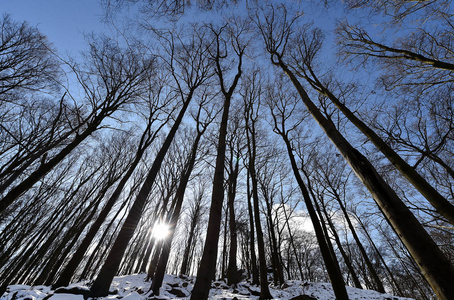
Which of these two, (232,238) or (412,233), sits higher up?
→ (232,238)

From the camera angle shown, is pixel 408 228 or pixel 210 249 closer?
pixel 408 228

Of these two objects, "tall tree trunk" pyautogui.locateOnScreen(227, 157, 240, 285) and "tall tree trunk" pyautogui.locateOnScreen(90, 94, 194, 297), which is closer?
"tall tree trunk" pyautogui.locateOnScreen(90, 94, 194, 297)

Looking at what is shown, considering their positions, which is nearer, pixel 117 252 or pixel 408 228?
pixel 408 228

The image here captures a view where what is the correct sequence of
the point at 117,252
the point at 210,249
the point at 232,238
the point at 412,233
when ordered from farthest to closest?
the point at 232,238 → the point at 117,252 → the point at 210,249 → the point at 412,233

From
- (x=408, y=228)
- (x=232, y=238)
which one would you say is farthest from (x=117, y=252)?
(x=232, y=238)

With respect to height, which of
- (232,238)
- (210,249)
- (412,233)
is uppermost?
(232,238)

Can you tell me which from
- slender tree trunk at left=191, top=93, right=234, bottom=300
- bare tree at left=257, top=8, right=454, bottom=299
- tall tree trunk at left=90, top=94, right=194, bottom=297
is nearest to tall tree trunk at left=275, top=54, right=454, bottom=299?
bare tree at left=257, top=8, right=454, bottom=299

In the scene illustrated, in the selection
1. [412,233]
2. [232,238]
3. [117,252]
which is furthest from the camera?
[232,238]

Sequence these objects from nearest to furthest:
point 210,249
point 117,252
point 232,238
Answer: point 210,249 < point 117,252 < point 232,238

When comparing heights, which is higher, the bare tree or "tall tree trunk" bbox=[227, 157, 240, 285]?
"tall tree trunk" bbox=[227, 157, 240, 285]

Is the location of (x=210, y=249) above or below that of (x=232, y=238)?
below

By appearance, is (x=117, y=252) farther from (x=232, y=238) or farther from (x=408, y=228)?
(x=232, y=238)

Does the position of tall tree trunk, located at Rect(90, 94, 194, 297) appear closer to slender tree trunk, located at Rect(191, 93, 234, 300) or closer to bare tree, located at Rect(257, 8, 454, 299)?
slender tree trunk, located at Rect(191, 93, 234, 300)

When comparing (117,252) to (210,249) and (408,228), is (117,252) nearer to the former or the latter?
(210,249)
